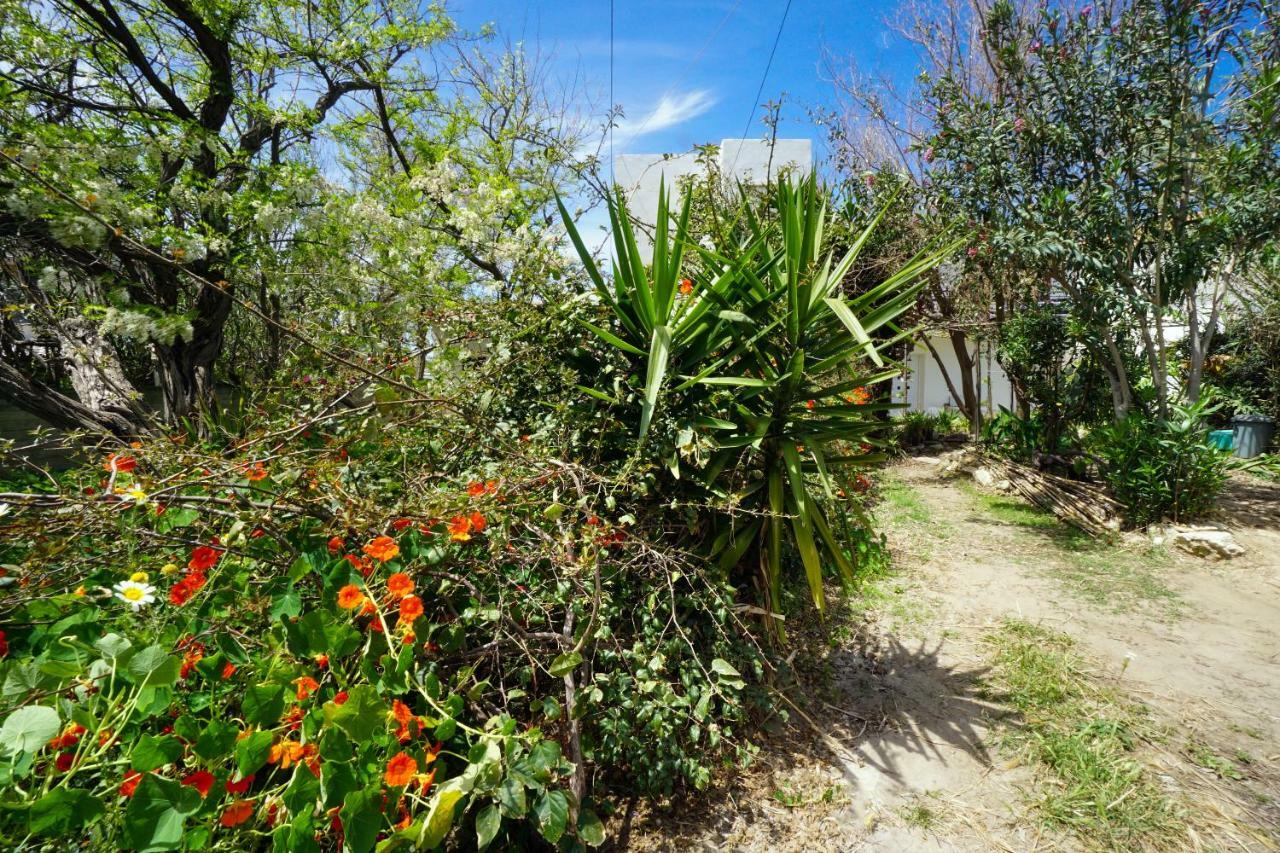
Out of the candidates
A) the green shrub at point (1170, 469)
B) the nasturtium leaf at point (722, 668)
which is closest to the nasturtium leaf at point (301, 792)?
the nasturtium leaf at point (722, 668)

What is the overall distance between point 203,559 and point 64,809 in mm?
554

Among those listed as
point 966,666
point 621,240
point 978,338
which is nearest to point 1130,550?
point 966,666

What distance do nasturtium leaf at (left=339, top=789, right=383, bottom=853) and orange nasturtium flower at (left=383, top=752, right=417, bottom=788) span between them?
62 millimetres

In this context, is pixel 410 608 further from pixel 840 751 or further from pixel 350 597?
pixel 840 751

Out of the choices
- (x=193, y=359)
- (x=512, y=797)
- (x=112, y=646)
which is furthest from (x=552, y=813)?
(x=193, y=359)

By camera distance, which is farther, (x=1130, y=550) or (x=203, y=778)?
(x=1130, y=550)

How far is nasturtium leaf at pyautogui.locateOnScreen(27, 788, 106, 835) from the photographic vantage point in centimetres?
75

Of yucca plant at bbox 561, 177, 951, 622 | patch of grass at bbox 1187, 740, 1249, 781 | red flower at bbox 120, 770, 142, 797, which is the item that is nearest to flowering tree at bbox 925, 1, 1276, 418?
yucca plant at bbox 561, 177, 951, 622

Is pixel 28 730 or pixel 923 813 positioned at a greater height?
pixel 28 730

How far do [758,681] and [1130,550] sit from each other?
150 inches

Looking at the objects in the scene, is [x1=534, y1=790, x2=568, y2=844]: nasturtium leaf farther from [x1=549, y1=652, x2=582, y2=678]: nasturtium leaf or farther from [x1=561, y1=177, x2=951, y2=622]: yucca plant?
[x1=561, y1=177, x2=951, y2=622]: yucca plant

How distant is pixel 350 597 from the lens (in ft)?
3.78

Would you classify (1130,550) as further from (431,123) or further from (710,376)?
(431,123)

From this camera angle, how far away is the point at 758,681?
211 centimetres
